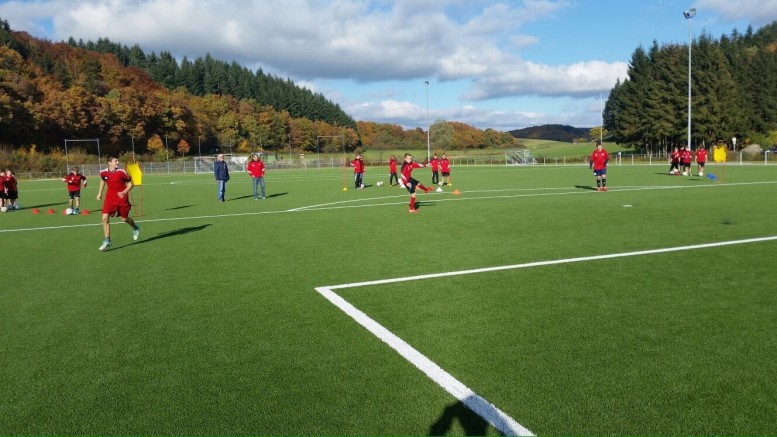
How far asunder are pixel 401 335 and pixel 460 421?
5.87 feet

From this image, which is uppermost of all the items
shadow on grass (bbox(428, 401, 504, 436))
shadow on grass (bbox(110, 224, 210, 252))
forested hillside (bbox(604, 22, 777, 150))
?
forested hillside (bbox(604, 22, 777, 150))

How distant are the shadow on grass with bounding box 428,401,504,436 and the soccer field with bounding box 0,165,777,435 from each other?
0.05 feet

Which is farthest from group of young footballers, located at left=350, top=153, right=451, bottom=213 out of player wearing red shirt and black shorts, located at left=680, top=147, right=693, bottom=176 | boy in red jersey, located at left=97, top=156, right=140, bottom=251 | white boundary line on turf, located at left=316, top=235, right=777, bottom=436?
player wearing red shirt and black shorts, located at left=680, top=147, right=693, bottom=176

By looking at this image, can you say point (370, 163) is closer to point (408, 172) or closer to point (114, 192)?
point (408, 172)

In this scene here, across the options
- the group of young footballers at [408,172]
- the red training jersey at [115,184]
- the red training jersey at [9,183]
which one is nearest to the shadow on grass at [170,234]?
the red training jersey at [115,184]

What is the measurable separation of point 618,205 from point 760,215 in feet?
12.9

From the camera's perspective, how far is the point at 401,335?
5.39 meters

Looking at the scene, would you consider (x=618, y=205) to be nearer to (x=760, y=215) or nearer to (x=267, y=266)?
(x=760, y=215)

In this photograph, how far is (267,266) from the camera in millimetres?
9039

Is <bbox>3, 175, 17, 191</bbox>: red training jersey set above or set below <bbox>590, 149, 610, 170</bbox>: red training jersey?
below

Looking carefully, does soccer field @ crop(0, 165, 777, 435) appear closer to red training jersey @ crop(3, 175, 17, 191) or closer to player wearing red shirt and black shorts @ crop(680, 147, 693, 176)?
red training jersey @ crop(3, 175, 17, 191)

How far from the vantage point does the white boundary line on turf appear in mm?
3655

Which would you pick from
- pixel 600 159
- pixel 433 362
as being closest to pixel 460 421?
pixel 433 362

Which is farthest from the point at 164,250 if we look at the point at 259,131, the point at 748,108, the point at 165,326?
the point at 259,131
